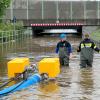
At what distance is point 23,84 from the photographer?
13.4 metres

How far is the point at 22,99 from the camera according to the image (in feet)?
38.0

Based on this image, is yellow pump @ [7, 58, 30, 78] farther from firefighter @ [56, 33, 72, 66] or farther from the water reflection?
firefighter @ [56, 33, 72, 66]

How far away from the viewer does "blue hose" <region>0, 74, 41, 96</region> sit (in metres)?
12.3

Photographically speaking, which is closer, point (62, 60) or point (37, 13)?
point (62, 60)

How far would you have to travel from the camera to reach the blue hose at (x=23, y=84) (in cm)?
1225

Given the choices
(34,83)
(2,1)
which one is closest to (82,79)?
(34,83)

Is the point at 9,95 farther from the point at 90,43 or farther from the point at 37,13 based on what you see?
the point at 37,13

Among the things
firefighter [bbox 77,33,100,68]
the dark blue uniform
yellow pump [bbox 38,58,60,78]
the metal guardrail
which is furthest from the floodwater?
the metal guardrail

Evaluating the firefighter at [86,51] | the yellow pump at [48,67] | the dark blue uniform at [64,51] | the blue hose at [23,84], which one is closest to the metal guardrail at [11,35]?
the dark blue uniform at [64,51]

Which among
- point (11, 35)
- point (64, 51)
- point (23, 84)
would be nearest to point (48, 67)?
point (23, 84)

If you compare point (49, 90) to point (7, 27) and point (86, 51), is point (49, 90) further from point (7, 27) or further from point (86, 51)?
point (7, 27)

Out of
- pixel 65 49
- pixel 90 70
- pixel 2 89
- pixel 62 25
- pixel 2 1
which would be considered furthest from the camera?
pixel 62 25

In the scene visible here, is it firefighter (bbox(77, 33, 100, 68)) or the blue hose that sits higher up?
firefighter (bbox(77, 33, 100, 68))

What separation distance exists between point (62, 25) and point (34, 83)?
141 feet
